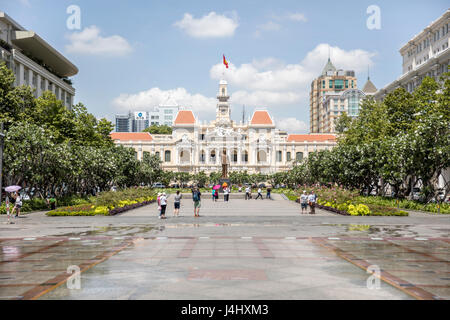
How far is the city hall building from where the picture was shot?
136 metres

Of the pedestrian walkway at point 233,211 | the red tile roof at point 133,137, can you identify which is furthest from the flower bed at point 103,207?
the red tile roof at point 133,137

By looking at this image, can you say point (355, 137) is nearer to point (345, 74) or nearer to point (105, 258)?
point (105, 258)

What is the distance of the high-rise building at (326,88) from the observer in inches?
6791

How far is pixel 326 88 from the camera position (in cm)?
17638

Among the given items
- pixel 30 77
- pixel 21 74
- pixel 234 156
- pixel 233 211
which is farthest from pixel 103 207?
pixel 234 156

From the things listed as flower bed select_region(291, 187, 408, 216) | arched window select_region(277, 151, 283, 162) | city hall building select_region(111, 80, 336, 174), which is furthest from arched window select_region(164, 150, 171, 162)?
flower bed select_region(291, 187, 408, 216)

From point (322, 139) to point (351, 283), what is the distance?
132 metres

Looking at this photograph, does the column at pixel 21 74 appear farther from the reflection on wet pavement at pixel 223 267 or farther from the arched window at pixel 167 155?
the arched window at pixel 167 155

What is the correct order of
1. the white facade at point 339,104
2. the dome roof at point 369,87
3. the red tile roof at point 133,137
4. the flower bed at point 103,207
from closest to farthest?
the flower bed at point 103,207
the red tile roof at point 133,137
the white facade at point 339,104
the dome roof at point 369,87

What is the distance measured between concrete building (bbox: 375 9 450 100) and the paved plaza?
164 feet

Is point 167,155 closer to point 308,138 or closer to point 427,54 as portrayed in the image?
point 308,138

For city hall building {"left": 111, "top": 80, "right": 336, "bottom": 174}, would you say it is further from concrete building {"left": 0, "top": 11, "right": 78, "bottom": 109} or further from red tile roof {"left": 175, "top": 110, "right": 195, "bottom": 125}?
concrete building {"left": 0, "top": 11, "right": 78, "bottom": 109}

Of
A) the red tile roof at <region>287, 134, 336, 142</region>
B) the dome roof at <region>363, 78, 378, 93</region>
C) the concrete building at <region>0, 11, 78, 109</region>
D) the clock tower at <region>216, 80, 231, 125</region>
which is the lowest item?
the red tile roof at <region>287, 134, 336, 142</region>

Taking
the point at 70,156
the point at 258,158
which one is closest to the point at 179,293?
the point at 70,156
